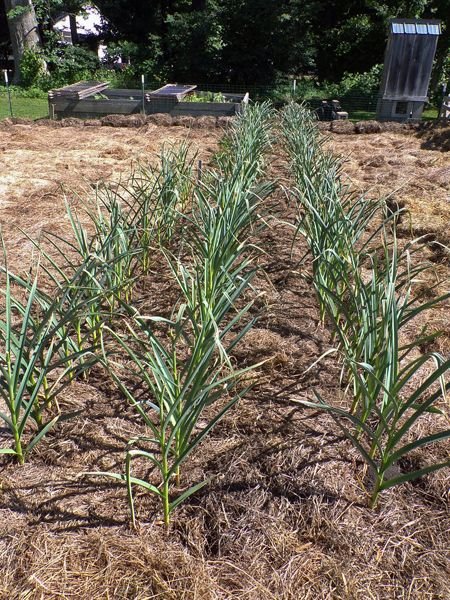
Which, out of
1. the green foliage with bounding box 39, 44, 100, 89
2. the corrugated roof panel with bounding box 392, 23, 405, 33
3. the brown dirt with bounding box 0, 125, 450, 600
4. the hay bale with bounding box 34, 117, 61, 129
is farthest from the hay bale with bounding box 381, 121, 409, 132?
the green foliage with bounding box 39, 44, 100, 89

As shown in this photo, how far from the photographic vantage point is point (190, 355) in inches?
79.9

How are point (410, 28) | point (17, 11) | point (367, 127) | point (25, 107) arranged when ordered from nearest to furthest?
point (367, 127), point (410, 28), point (25, 107), point (17, 11)

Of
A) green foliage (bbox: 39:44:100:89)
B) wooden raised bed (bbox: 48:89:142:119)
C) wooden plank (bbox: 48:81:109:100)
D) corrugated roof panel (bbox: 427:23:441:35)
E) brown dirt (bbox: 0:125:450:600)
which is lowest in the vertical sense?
brown dirt (bbox: 0:125:450:600)

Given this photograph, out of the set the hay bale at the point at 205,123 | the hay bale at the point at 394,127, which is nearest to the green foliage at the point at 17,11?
the hay bale at the point at 205,123

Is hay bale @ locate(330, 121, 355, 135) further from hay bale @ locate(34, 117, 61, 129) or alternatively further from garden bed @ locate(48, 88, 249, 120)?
hay bale @ locate(34, 117, 61, 129)

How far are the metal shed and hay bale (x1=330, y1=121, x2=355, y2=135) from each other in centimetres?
206

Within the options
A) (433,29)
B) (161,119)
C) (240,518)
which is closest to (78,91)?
(161,119)

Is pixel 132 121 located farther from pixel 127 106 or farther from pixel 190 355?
pixel 190 355

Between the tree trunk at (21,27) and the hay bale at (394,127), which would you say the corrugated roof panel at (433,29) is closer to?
the hay bale at (394,127)

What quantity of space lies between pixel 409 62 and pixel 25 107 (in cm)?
867

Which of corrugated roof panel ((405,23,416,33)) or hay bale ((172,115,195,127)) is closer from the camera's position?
hay bale ((172,115,195,127))

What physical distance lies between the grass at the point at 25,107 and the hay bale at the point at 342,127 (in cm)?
606

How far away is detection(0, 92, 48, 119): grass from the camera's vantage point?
10953 mm

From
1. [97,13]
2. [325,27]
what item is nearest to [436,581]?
[325,27]
